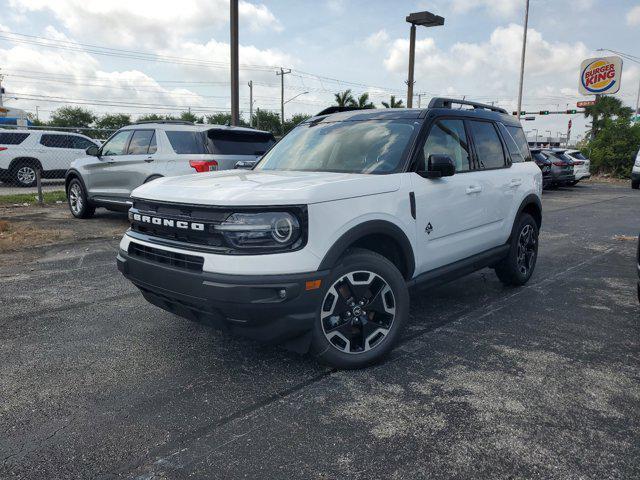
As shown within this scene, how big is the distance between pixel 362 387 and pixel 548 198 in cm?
1638

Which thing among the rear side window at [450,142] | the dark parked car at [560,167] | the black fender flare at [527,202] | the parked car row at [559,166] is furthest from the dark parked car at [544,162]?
the rear side window at [450,142]

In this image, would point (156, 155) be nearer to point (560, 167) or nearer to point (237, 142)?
point (237, 142)

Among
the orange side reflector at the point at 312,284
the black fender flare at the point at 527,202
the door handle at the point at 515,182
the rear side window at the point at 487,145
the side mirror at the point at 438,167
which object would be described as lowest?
the orange side reflector at the point at 312,284

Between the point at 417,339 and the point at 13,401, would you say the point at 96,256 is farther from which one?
the point at 417,339

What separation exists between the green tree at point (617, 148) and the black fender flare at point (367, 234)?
29.0 meters

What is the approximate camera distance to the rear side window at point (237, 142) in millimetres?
8578

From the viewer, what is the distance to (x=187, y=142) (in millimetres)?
8711

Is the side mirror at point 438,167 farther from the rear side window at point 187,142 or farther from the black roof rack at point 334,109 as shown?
the rear side window at point 187,142

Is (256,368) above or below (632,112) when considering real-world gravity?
below

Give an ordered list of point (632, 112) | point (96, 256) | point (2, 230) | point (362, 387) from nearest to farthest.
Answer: point (362, 387), point (96, 256), point (2, 230), point (632, 112)

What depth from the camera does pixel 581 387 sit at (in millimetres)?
3268

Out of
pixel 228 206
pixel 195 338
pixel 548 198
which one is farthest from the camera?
pixel 548 198

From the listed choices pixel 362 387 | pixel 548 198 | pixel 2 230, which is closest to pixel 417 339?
pixel 362 387

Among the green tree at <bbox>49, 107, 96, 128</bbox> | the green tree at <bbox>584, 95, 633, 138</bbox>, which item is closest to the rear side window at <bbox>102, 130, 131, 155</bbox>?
the green tree at <bbox>584, 95, 633, 138</bbox>
